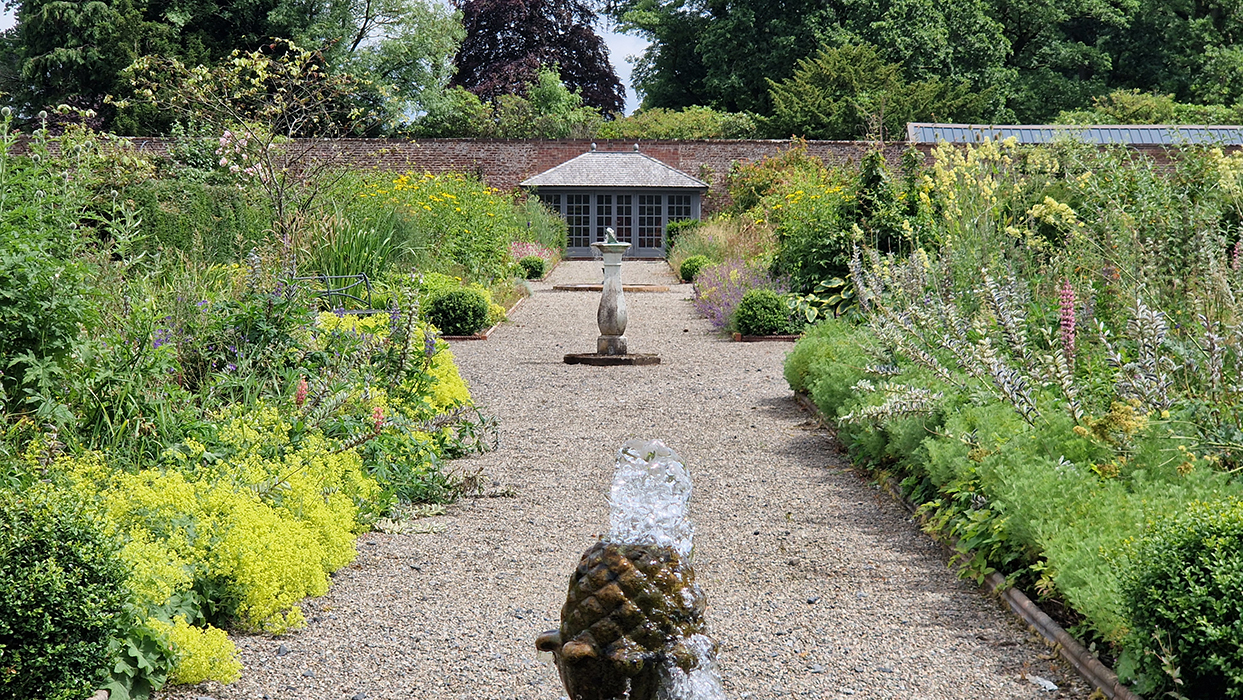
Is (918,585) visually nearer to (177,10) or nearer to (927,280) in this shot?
(927,280)

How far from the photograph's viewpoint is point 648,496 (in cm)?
280

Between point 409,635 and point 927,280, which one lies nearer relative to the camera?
point 409,635

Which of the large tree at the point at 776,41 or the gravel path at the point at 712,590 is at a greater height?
the large tree at the point at 776,41

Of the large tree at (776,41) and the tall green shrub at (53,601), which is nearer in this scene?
the tall green shrub at (53,601)

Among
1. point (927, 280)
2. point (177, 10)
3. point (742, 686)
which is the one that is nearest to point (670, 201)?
point (177, 10)

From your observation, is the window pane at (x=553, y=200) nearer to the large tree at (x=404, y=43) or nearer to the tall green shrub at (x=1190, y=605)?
the large tree at (x=404, y=43)

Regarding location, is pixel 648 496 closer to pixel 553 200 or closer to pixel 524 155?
pixel 553 200

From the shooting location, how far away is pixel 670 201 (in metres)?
25.9

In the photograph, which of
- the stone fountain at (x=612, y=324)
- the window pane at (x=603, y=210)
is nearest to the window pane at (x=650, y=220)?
the window pane at (x=603, y=210)

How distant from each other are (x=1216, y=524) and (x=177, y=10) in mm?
31683

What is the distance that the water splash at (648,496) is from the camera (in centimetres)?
274

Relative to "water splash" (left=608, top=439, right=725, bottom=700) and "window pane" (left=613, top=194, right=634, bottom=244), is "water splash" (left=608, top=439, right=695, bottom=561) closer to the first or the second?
"water splash" (left=608, top=439, right=725, bottom=700)

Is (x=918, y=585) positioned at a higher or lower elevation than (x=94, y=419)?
lower

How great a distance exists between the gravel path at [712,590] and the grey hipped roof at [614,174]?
18.5 metres
